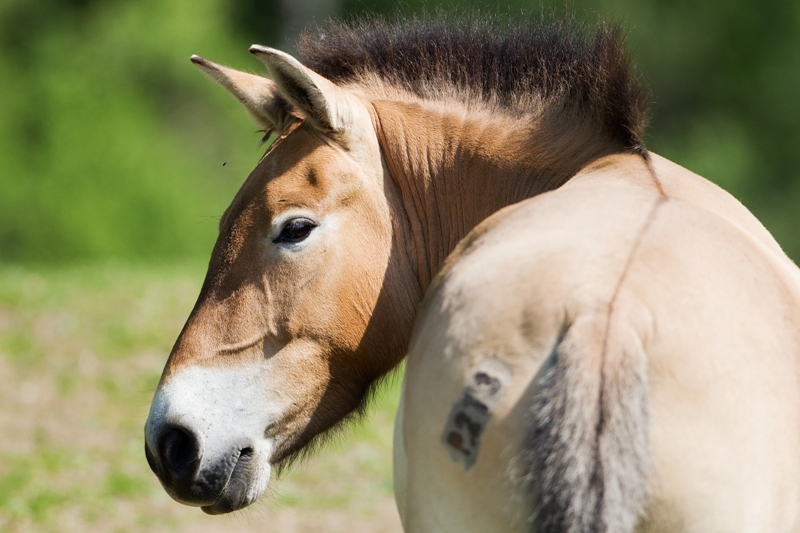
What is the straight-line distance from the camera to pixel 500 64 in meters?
3.42

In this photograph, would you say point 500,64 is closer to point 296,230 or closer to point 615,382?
point 296,230

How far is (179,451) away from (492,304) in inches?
50.3

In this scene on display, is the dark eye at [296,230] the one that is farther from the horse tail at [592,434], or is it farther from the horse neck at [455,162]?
the horse tail at [592,434]

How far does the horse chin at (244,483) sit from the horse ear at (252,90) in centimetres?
120

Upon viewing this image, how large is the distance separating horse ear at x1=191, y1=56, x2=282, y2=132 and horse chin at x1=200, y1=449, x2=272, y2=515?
1201 millimetres

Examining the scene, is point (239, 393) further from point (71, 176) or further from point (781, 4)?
point (781, 4)

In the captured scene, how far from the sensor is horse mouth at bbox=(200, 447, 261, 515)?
9.59 feet

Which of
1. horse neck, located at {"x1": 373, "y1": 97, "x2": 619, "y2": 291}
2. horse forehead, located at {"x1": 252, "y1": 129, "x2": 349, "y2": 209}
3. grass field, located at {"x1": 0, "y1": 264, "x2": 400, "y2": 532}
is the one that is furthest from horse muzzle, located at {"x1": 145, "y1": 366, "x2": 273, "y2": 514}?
grass field, located at {"x1": 0, "y1": 264, "x2": 400, "y2": 532}

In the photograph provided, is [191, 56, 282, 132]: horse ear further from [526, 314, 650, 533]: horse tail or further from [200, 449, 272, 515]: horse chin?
[526, 314, 650, 533]: horse tail

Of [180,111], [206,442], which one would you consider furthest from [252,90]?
[180,111]

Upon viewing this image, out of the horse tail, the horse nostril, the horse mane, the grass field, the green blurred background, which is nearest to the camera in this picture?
the horse tail

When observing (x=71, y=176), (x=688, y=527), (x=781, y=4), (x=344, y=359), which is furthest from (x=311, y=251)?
(x=781, y=4)

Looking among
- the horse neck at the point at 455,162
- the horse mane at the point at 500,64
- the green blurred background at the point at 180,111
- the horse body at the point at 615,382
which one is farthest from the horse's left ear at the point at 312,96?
the green blurred background at the point at 180,111

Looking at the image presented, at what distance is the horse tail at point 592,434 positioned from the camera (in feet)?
6.10
